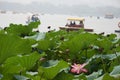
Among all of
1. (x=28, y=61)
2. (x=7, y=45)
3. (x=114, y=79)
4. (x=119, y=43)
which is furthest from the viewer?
(x=119, y=43)

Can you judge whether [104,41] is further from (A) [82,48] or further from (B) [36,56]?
(B) [36,56]

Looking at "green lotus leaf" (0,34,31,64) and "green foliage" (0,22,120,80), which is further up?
"green lotus leaf" (0,34,31,64)

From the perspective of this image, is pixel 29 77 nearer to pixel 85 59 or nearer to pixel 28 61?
pixel 28 61

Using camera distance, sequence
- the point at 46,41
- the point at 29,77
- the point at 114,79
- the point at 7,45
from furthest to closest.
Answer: the point at 46,41, the point at 29,77, the point at 7,45, the point at 114,79

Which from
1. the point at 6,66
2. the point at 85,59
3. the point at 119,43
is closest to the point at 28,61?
the point at 6,66

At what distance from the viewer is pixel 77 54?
237cm

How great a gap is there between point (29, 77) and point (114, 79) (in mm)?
508

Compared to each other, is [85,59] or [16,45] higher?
[16,45]

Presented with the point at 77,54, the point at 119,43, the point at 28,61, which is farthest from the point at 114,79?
the point at 119,43

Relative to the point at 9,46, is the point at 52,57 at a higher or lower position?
lower

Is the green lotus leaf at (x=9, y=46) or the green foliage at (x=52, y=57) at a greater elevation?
the green lotus leaf at (x=9, y=46)

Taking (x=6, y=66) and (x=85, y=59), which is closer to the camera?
(x=6, y=66)

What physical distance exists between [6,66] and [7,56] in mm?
45

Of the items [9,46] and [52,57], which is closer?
[9,46]
